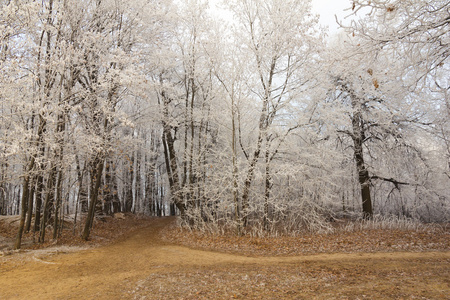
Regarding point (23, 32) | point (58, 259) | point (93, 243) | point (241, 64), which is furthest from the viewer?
point (241, 64)

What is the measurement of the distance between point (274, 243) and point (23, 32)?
11274 mm

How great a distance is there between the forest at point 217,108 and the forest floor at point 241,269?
6.12 feet

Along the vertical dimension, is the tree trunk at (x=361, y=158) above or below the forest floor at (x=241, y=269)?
above

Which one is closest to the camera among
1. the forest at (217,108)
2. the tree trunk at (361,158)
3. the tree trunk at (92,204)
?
the forest at (217,108)

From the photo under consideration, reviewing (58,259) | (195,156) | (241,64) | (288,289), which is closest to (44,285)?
(58,259)

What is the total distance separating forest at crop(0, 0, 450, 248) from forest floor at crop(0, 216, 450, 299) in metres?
1.87

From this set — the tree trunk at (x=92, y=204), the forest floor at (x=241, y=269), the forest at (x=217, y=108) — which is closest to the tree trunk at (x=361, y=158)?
the forest at (x=217, y=108)

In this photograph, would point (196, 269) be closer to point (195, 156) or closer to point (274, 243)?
point (274, 243)

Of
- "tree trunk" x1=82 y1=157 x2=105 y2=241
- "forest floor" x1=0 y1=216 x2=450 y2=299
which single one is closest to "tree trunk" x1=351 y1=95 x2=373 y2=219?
"forest floor" x1=0 y1=216 x2=450 y2=299

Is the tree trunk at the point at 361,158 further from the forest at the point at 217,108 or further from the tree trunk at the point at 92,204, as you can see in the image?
the tree trunk at the point at 92,204

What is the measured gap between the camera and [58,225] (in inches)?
439

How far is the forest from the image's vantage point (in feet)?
29.8

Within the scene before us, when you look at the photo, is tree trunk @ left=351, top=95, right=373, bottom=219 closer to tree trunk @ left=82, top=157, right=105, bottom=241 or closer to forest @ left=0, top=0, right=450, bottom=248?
forest @ left=0, top=0, right=450, bottom=248

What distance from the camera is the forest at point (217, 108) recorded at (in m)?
9.07
